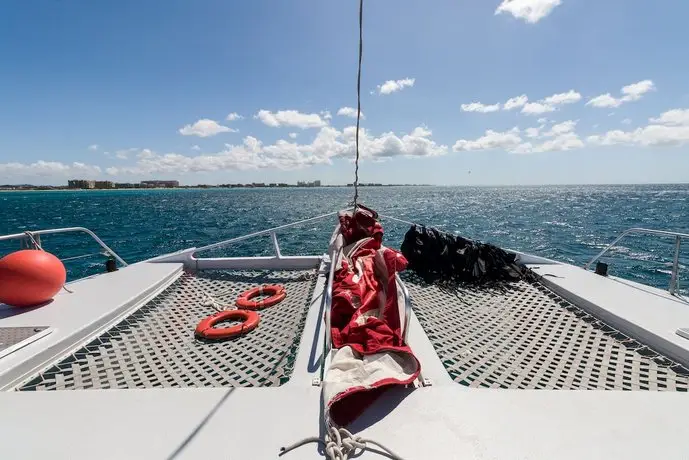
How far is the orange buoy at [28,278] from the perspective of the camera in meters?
3.65

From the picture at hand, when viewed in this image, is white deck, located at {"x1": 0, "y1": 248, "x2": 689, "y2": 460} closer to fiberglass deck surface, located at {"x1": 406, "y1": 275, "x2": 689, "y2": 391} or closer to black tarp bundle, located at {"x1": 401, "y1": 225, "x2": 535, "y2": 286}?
fiberglass deck surface, located at {"x1": 406, "y1": 275, "x2": 689, "y2": 391}

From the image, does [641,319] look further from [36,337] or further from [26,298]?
[26,298]

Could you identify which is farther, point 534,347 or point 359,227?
point 359,227

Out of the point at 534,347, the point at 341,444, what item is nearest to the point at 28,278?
the point at 341,444

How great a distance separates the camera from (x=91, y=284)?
4668mm

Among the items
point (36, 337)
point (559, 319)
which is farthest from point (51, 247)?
point (559, 319)

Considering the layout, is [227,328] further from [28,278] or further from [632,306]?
[632,306]

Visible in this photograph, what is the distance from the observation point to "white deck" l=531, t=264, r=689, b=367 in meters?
3.02

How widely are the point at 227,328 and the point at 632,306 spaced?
16.0 ft

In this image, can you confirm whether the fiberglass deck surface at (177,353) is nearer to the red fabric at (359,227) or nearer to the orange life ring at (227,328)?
the orange life ring at (227,328)

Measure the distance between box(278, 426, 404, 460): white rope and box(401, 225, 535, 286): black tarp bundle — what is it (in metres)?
3.78

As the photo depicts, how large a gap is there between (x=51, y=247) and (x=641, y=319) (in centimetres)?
2540

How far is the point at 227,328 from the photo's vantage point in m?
3.60

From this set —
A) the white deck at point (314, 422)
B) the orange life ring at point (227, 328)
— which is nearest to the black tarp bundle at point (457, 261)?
the white deck at point (314, 422)
